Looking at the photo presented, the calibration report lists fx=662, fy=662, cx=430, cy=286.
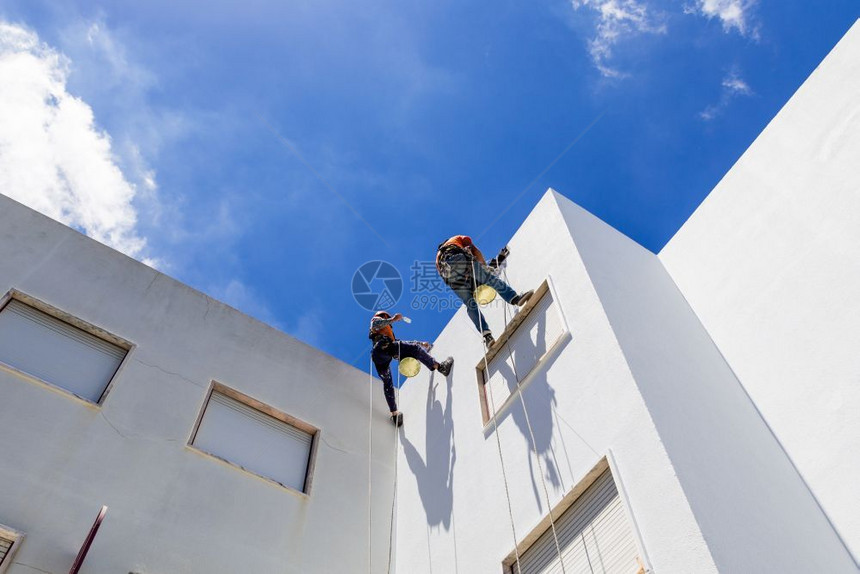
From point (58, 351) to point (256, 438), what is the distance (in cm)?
214

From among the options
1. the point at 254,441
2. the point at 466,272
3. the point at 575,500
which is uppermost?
the point at 466,272

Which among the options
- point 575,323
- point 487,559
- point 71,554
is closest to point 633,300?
point 575,323

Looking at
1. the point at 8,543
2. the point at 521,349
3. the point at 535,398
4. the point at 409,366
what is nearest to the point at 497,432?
the point at 535,398

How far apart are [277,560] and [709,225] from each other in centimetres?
551

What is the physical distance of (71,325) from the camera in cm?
672

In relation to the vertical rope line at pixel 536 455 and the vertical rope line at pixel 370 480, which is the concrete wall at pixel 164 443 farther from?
the vertical rope line at pixel 536 455

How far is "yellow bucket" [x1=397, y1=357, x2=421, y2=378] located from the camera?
845cm

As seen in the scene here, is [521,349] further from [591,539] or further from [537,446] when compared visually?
[591,539]

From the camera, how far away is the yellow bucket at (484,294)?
730cm

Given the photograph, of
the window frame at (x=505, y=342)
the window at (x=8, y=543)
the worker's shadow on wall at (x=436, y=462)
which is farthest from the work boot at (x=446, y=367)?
the window at (x=8, y=543)

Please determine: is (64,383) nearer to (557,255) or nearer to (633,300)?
(557,255)

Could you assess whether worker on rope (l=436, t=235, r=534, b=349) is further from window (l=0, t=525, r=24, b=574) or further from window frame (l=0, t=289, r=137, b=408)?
window (l=0, t=525, r=24, b=574)

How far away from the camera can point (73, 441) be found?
5.73 meters

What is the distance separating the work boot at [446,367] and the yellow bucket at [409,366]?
0.56 metres
